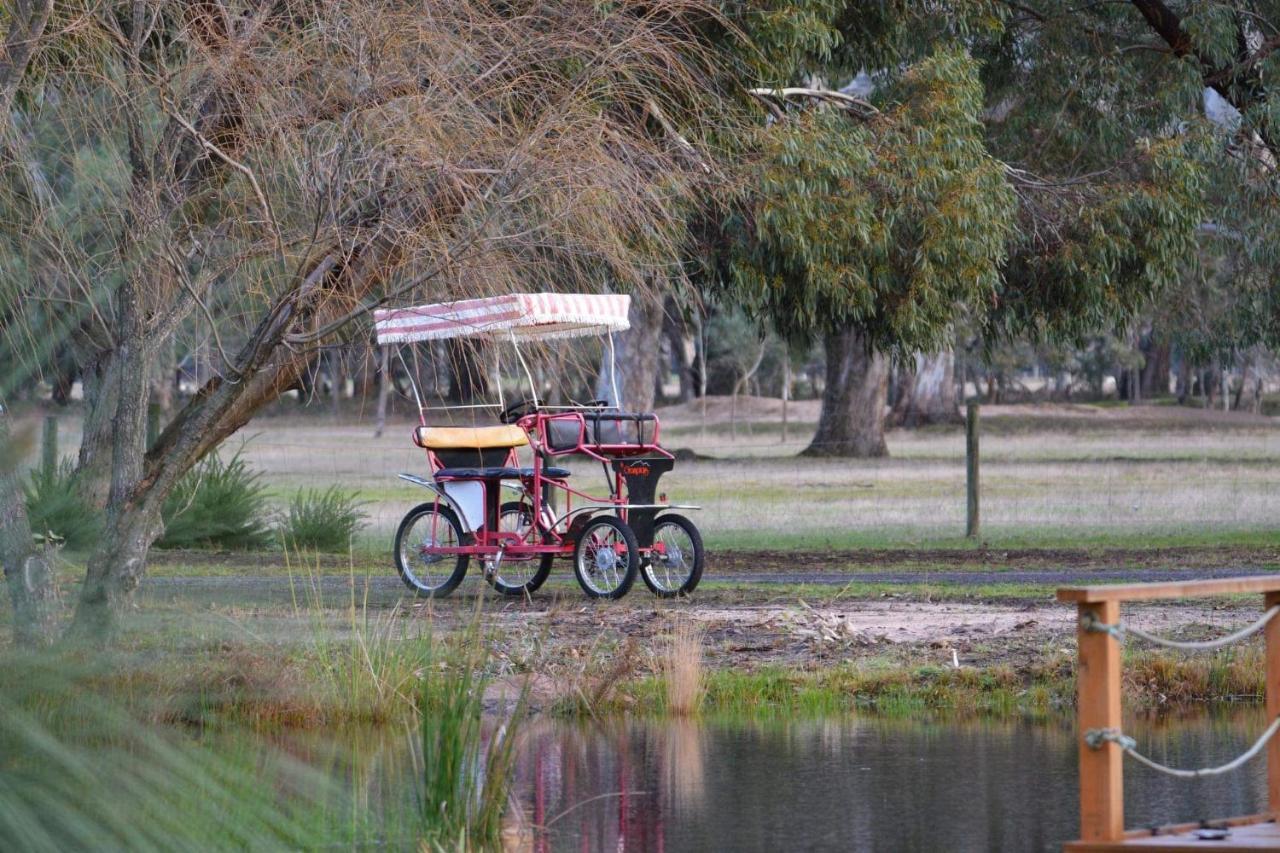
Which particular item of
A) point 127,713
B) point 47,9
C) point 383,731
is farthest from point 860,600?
point 127,713

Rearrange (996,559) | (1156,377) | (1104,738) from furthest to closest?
(1156,377), (996,559), (1104,738)

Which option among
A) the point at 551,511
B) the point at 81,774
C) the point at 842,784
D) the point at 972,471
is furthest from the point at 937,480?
the point at 81,774

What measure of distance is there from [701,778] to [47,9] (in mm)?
5583

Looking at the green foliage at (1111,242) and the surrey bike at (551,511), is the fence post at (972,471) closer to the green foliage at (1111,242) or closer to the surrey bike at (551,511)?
the green foliage at (1111,242)

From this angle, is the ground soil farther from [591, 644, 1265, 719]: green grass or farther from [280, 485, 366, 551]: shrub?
[280, 485, 366, 551]: shrub

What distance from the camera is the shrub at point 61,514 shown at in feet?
18.8

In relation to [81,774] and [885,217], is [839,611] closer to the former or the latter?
[885,217]

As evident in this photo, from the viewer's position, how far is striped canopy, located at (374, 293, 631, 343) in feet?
37.3

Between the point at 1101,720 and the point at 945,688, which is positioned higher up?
the point at 1101,720

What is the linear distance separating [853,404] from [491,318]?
A: 34.6 meters

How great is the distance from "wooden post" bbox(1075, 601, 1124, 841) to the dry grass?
5.14 meters

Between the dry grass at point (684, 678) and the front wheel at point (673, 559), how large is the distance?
3.63 metres

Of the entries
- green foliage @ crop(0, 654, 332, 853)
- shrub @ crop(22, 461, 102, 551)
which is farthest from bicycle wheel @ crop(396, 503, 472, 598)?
green foliage @ crop(0, 654, 332, 853)

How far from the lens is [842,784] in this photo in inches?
362
